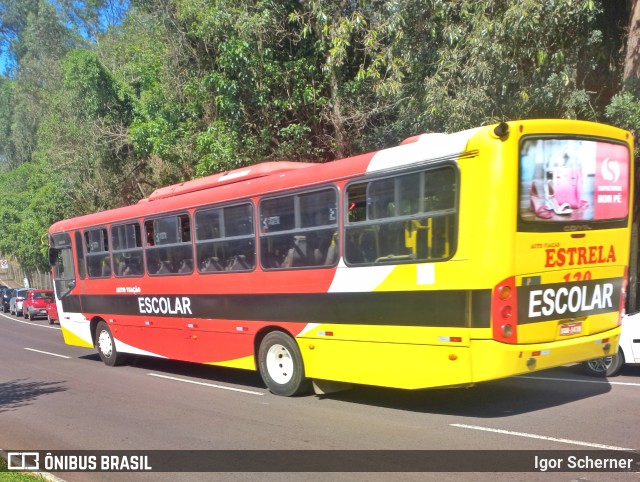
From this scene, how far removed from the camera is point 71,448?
7094 mm

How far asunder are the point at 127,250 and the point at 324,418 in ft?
21.3

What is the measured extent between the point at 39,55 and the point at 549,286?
55840 millimetres

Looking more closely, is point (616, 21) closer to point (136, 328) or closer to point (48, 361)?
point (136, 328)

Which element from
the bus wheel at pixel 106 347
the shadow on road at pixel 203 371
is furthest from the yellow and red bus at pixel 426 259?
the bus wheel at pixel 106 347

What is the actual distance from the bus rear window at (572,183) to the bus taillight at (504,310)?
65 cm

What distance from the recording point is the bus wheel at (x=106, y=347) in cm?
1355

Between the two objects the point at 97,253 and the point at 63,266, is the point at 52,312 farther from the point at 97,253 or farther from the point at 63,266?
the point at 97,253

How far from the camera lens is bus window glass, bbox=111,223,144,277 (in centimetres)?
1228

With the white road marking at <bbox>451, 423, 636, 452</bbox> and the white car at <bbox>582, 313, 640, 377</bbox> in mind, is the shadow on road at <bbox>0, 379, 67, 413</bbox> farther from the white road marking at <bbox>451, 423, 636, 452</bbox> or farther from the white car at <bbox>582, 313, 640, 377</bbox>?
the white car at <bbox>582, 313, 640, 377</bbox>

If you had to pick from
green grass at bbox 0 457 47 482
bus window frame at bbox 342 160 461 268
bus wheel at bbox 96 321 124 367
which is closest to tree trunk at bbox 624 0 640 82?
bus window frame at bbox 342 160 461 268

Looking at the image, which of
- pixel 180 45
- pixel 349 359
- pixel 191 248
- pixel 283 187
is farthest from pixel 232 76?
pixel 349 359

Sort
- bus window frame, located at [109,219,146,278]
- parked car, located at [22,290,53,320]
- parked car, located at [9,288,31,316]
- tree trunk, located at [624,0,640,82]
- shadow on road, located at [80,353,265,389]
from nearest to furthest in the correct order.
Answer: shadow on road, located at [80,353,265,389]
tree trunk, located at [624,0,640,82]
bus window frame, located at [109,219,146,278]
parked car, located at [22,290,53,320]
parked car, located at [9,288,31,316]

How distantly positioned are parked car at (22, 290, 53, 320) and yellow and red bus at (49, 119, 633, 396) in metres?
24.7

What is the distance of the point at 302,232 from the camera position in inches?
343
